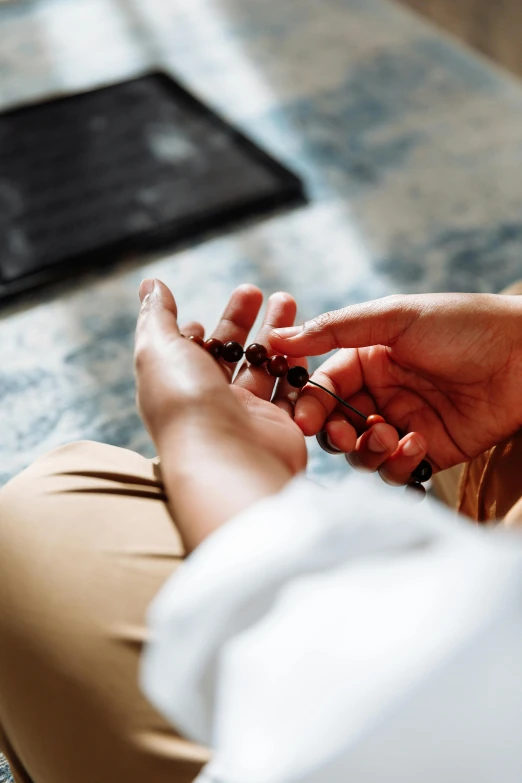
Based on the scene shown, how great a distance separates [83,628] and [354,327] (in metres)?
0.46

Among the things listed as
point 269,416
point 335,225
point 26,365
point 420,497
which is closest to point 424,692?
point 269,416

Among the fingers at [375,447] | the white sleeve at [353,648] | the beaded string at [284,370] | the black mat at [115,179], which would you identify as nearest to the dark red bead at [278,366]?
the beaded string at [284,370]

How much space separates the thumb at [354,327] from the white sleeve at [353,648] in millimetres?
450

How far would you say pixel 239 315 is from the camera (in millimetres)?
997

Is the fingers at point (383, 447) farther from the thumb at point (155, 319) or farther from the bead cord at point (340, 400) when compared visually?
the thumb at point (155, 319)

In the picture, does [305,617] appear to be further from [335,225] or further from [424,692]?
[335,225]

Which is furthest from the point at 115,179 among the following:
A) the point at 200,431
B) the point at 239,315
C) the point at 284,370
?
the point at 200,431

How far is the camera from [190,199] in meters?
1.63

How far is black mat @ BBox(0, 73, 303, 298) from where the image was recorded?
1.52 m

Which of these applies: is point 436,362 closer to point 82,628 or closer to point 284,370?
point 284,370

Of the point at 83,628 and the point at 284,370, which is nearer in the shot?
the point at 83,628

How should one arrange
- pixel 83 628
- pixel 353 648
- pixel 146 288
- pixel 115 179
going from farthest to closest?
1. pixel 115 179
2. pixel 146 288
3. pixel 83 628
4. pixel 353 648

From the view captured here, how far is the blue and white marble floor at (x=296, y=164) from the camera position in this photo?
1.34 metres

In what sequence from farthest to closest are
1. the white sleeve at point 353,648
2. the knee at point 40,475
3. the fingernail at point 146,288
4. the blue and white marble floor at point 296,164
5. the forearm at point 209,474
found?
the blue and white marble floor at point 296,164 < the fingernail at point 146,288 < the knee at point 40,475 < the forearm at point 209,474 < the white sleeve at point 353,648
